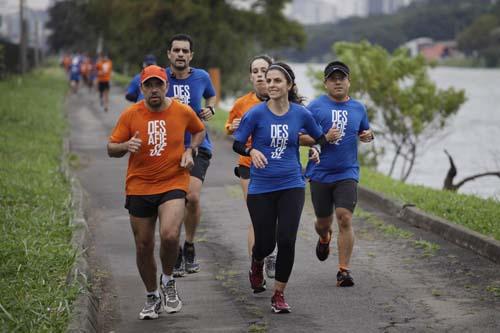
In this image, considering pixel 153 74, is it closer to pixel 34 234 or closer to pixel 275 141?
pixel 275 141

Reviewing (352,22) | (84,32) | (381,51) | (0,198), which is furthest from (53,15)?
(0,198)

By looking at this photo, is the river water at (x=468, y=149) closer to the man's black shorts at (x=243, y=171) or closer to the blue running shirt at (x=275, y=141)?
the man's black shorts at (x=243, y=171)

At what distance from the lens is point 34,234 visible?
36.4 feet

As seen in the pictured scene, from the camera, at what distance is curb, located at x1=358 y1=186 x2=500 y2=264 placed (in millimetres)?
10695

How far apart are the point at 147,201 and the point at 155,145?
1.39ft

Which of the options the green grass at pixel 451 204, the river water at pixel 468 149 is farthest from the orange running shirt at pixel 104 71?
the green grass at pixel 451 204

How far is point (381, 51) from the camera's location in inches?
1314

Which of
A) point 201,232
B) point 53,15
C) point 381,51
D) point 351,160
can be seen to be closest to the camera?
point 351,160

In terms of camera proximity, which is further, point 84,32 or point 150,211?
point 84,32

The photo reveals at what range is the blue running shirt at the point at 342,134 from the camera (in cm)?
934

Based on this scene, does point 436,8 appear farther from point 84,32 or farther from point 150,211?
point 150,211

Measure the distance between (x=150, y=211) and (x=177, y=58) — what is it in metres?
2.19

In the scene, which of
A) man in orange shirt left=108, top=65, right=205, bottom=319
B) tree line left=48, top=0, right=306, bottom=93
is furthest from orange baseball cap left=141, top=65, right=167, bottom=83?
tree line left=48, top=0, right=306, bottom=93

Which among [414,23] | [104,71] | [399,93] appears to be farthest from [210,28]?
[414,23]
